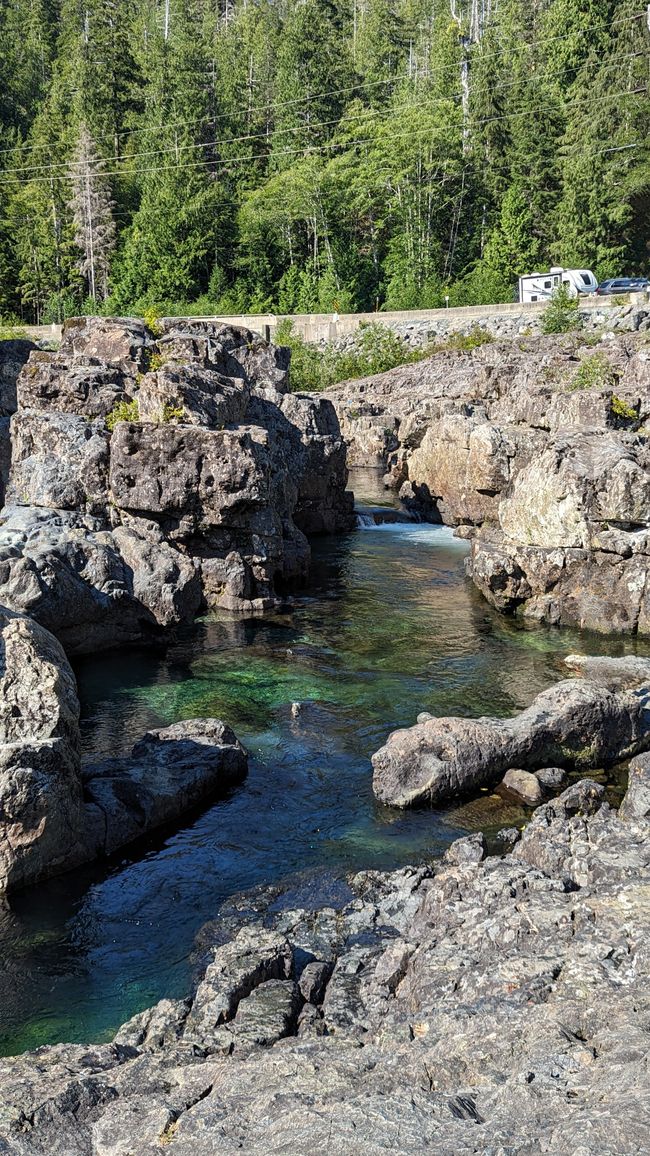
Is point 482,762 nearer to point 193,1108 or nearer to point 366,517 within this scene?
point 193,1108

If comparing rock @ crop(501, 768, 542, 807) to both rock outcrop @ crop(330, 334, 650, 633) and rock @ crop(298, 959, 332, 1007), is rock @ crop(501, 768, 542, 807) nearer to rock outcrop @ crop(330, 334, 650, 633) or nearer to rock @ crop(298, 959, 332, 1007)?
rock @ crop(298, 959, 332, 1007)

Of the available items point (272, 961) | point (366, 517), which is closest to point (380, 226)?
point (366, 517)

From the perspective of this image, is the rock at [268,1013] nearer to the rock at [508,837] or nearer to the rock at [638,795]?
the rock at [508,837]

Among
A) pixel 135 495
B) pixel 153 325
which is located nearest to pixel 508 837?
pixel 135 495

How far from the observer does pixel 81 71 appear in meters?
95.1

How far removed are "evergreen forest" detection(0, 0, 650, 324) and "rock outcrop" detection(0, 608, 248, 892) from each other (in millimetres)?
62621

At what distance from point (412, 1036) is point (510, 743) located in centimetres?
723

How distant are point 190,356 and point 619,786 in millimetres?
17754

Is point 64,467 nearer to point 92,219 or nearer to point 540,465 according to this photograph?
point 540,465

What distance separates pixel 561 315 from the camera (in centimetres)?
5506

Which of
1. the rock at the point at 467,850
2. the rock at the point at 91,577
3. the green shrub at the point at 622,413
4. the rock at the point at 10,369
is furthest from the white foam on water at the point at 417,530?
the rock at the point at 467,850

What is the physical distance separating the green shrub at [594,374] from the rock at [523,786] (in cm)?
2364

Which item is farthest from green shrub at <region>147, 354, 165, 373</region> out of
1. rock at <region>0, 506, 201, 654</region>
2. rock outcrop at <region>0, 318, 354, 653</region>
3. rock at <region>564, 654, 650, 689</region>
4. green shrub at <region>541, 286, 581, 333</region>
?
green shrub at <region>541, 286, 581, 333</region>

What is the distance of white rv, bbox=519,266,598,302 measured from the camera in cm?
6034
